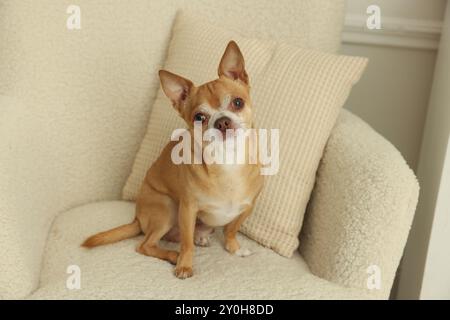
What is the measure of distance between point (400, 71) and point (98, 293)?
1.06 metres

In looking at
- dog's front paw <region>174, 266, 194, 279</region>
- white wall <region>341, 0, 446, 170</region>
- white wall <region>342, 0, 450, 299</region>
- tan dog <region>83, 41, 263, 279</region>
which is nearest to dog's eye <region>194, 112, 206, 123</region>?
tan dog <region>83, 41, 263, 279</region>

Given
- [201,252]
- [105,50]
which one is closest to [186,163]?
[201,252]

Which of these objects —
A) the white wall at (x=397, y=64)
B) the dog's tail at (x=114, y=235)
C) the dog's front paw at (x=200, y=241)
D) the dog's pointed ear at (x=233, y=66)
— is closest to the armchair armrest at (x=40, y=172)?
the dog's tail at (x=114, y=235)

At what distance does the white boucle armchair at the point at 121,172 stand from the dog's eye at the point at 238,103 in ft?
0.81

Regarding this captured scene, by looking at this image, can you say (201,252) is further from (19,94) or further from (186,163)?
(19,94)

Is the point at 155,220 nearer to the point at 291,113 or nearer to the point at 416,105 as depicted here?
the point at 291,113

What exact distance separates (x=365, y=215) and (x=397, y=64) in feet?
2.32

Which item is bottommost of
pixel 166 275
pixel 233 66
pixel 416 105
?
pixel 166 275

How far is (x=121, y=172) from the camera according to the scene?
4.29 ft

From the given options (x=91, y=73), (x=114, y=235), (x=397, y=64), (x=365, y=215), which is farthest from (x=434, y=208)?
(x=91, y=73)

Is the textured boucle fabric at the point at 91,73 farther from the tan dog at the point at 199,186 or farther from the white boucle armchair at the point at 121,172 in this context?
the tan dog at the point at 199,186

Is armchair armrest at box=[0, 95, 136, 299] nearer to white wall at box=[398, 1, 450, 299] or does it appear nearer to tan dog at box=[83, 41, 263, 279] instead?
tan dog at box=[83, 41, 263, 279]

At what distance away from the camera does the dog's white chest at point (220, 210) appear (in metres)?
0.99

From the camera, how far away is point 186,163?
3.25 feet
